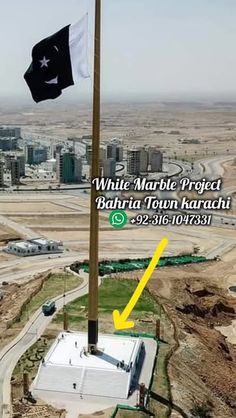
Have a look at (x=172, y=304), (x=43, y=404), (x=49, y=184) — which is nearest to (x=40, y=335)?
(x=43, y=404)

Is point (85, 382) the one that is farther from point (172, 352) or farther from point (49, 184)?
point (49, 184)

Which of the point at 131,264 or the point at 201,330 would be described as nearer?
the point at 201,330

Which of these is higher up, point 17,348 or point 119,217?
point 119,217

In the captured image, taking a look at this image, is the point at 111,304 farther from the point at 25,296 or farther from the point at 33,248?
the point at 33,248

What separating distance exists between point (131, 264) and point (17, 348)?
123ft

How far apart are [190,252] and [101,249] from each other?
564 inches

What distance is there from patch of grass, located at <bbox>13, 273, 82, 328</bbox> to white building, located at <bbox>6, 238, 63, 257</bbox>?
69.7 ft

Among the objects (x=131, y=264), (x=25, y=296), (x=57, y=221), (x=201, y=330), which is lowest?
(x=57, y=221)

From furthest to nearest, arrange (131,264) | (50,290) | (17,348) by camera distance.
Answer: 1. (131,264)
2. (50,290)
3. (17,348)

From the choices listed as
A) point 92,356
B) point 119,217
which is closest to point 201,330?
point 119,217

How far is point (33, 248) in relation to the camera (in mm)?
89750

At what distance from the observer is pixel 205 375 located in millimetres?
44156

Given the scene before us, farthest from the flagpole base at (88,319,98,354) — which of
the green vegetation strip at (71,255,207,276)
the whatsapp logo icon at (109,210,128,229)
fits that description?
the green vegetation strip at (71,255,207,276)

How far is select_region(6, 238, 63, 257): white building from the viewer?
88.9 m
